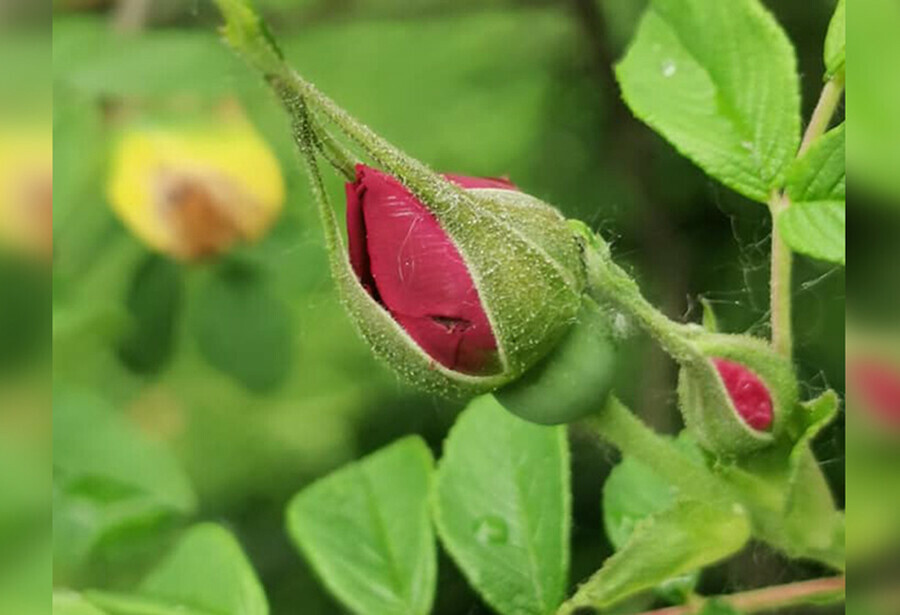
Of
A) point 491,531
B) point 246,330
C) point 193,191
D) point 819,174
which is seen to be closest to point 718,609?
point 491,531

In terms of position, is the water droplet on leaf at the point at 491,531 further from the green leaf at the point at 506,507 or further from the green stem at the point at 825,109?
the green stem at the point at 825,109

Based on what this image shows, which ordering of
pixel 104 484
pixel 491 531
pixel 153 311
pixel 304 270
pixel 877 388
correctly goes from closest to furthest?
pixel 877 388, pixel 491 531, pixel 104 484, pixel 304 270, pixel 153 311

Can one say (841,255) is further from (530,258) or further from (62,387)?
(62,387)

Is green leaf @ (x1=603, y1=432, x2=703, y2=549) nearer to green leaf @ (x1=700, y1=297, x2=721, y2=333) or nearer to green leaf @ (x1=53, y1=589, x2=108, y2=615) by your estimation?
green leaf @ (x1=700, y1=297, x2=721, y2=333)

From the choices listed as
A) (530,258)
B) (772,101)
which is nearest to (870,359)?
(530,258)

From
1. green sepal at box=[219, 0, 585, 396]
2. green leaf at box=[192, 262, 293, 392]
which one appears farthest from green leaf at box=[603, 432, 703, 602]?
green leaf at box=[192, 262, 293, 392]

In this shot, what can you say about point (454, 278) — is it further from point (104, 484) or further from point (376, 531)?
point (104, 484)
